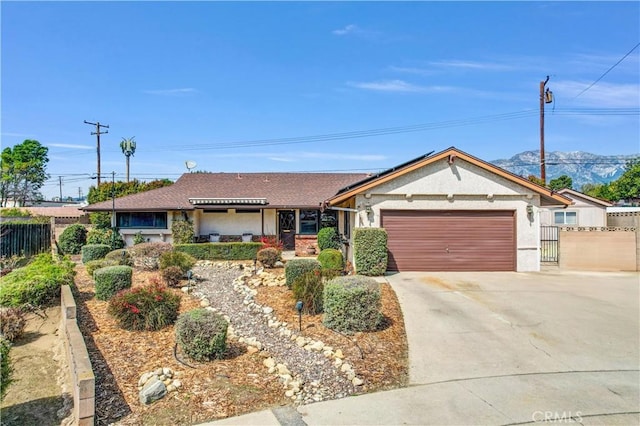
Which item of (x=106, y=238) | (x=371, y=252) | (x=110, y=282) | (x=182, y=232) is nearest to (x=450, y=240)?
(x=371, y=252)

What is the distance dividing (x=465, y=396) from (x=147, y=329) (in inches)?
231

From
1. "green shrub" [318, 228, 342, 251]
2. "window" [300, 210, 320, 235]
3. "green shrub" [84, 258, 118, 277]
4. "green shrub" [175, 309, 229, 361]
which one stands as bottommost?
"green shrub" [175, 309, 229, 361]

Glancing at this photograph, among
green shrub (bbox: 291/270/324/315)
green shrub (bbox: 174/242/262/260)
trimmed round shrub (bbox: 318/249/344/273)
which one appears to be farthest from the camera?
green shrub (bbox: 174/242/262/260)

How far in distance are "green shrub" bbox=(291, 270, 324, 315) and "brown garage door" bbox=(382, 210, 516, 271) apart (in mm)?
5678

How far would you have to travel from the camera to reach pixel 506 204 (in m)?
14.5

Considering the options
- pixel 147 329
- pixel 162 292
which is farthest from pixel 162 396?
pixel 162 292

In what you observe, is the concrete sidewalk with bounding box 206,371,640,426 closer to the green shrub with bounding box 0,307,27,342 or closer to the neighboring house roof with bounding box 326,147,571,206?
the green shrub with bounding box 0,307,27,342

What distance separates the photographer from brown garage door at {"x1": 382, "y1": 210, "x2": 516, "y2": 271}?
46.9ft

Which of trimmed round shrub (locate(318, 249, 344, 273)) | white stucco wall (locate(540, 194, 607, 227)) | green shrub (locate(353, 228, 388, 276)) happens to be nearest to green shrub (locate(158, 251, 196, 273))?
trimmed round shrub (locate(318, 249, 344, 273))

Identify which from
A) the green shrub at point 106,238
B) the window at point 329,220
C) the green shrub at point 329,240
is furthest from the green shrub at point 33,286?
the window at point 329,220

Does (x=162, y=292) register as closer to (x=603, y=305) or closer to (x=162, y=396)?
(x=162, y=396)

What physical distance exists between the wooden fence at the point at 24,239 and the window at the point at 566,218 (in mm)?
31064

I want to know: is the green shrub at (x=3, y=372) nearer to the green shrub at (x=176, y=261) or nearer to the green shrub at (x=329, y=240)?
the green shrub at (x=176, y=261)

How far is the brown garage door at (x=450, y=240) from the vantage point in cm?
1429
